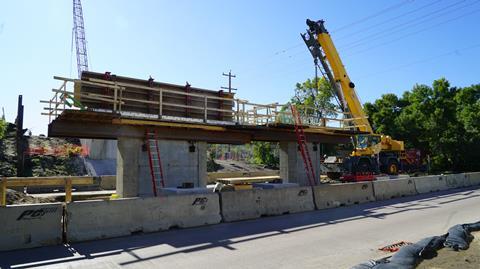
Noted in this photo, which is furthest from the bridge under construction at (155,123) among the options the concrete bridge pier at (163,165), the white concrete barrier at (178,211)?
the white concrete barrier at (178,211)

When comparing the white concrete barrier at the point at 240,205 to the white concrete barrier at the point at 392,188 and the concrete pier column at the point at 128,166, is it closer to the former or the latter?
the concrete pier column at the point at 128,166

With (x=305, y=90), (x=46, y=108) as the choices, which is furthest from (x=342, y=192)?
(x=305, y=90)

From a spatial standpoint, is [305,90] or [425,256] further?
[305,90]

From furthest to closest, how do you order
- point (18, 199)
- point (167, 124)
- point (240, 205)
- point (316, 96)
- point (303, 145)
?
point (316, 96) < point (303, 145) < point (18, 199) < point (167, 124) < point (240, 205)

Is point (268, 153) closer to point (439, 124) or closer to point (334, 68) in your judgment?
point (439, 124)

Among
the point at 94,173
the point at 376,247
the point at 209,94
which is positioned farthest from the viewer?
the point at 94,173

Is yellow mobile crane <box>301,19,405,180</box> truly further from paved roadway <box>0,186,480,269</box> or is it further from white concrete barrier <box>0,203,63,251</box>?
white concrete barrier <box>0,203,63,251</box>

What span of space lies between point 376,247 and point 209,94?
10.8 metres

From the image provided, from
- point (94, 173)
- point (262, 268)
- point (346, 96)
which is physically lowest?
point (262, 268)

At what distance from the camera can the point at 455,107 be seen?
142 ft

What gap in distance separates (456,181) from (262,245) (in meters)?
20.6

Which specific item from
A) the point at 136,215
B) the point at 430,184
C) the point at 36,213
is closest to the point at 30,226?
the point at 36,213

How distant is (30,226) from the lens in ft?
28.1

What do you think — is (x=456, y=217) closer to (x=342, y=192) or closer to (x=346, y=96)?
(x=342, y=192)
